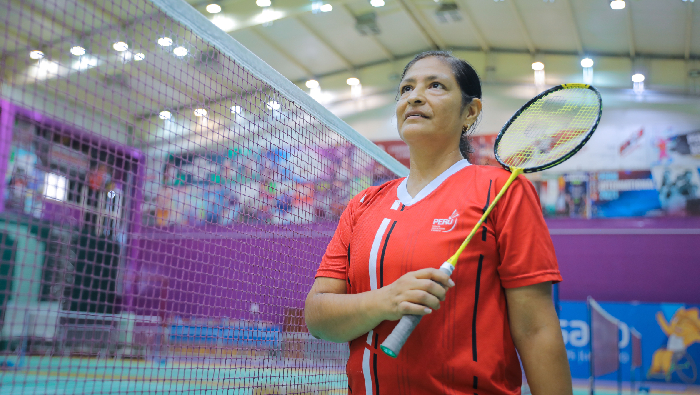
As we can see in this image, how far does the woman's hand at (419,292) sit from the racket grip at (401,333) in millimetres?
26

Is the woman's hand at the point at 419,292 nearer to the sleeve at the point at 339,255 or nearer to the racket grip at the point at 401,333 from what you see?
the racket grip at the point at 401,333

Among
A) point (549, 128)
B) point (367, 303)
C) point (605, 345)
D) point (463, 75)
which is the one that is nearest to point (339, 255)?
point (367, 303)

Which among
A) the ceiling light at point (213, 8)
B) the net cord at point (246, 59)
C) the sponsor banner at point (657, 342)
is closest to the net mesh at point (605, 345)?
the sponsor banner at point (657, 342)

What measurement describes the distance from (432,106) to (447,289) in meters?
0.69

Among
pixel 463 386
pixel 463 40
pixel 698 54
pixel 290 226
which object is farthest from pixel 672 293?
pixel 463 386

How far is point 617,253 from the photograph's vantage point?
12750mm

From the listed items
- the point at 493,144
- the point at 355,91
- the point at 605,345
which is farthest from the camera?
the point at 355,91

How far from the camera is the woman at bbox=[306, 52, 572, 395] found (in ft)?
5.01

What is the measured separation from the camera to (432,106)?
192cm

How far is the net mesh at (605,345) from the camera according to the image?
7.03m

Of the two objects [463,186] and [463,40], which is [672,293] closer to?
[463,40]

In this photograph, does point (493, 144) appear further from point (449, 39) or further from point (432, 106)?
point (432, 106)

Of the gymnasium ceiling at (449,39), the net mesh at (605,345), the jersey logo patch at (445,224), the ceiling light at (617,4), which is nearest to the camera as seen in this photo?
the jersey logo patch at (445,224)

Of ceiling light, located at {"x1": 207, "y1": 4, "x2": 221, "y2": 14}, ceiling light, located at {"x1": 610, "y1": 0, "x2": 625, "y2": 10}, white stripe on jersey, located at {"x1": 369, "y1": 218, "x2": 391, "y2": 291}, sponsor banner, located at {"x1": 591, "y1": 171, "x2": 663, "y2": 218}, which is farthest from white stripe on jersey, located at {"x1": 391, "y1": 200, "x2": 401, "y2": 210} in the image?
sponsor banner, located at {"x1": 591, "y1": 171, "x2": 663, "y2": 218}
